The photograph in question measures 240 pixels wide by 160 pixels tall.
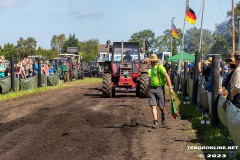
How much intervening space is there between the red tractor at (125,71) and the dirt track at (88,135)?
466 centimetres

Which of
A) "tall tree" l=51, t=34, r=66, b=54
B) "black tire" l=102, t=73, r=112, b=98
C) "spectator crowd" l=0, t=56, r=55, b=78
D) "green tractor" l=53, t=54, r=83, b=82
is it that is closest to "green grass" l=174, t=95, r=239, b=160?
"black tire" l=102, t=73, r=112, b=98

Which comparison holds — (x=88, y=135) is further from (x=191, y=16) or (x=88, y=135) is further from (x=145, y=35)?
(x=145, y=35)

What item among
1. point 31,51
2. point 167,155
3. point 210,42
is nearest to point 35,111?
point 167,155

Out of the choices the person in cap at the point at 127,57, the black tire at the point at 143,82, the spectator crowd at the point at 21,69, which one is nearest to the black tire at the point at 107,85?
the black tire at the point at 143,82

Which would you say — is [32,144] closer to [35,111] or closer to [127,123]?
[127,123]

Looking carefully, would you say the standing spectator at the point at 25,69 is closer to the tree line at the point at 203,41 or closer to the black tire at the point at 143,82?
the black tire at the point at 143,82

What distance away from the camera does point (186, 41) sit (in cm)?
18688

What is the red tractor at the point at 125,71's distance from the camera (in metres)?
20.2

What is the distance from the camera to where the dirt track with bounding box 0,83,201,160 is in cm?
817

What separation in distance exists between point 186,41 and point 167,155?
18127 cm

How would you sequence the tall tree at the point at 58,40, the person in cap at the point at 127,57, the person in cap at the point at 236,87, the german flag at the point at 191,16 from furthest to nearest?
the tall tree at the point at 58,40, the german flag at the point at 191,16, the person in cap at the point at 127,57, the person in cap at the point at 236,87

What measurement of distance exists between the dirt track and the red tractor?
4.66 m

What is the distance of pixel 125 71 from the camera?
20.8m

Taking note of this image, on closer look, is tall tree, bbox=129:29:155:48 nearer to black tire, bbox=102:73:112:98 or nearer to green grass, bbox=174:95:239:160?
black tire, bbox=102:73:112:98
